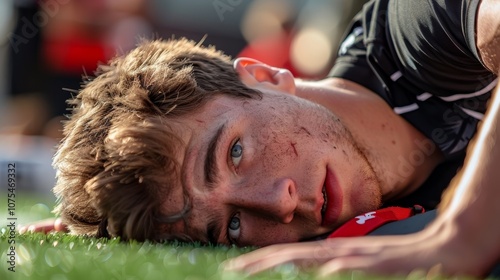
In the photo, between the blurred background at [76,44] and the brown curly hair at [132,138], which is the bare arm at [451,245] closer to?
the brown curly hair at [132,138]

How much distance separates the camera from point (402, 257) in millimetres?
1334

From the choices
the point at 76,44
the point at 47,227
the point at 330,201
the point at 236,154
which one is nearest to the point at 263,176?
the point at 236,154

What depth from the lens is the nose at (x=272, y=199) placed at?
192 centimetres

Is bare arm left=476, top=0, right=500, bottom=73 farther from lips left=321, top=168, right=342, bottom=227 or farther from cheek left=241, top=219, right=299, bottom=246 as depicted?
cheek left=241, top=219, right=299, bottom=246

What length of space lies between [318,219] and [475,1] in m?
0.68

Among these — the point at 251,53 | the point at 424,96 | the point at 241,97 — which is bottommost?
the point at 251,53

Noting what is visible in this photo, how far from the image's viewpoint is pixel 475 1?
1.93 meters

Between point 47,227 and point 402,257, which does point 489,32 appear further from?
point 47,227

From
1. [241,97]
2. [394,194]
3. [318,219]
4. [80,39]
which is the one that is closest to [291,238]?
[318,219]

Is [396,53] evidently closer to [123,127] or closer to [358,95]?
[358,95]

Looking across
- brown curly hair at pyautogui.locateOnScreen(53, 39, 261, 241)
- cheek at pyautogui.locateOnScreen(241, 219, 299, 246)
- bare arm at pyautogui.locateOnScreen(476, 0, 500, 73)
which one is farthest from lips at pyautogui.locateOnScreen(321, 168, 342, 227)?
bare arm at pyautogui.locateOnScreen(476, 0, 500, 73)

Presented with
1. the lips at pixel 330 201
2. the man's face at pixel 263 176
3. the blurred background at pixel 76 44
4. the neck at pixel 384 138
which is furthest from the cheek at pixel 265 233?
the blurred background at pixel 76 44

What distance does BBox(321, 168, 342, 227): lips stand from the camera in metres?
2.10

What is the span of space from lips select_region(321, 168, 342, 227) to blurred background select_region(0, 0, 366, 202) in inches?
168
